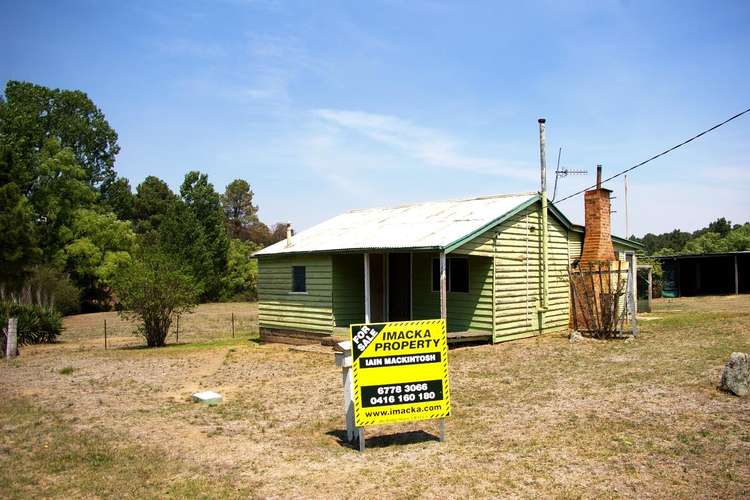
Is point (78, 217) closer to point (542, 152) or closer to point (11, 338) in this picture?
point (11, 338)

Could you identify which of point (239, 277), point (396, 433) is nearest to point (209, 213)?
point (239, 277)

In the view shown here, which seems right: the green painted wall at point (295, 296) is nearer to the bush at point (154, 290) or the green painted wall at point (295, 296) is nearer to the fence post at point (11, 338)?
the bush at point (154, 290)

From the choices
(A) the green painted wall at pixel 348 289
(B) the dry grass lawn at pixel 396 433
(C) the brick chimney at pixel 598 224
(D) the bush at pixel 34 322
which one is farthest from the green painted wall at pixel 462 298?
(D) the bush at pixel 34 322

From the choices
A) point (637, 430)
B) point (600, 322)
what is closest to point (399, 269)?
point (600, 322)

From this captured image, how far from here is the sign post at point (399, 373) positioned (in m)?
7.91

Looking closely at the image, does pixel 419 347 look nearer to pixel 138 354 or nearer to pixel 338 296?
pixel 338 296

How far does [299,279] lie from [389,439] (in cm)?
1166

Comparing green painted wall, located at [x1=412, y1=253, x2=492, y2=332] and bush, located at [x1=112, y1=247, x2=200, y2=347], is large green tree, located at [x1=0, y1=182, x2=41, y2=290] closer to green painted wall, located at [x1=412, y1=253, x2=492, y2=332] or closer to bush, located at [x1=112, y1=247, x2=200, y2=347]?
bush, located at [x1=112, y1=247, x2=200, y2=347]

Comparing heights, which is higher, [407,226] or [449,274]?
[407,226]

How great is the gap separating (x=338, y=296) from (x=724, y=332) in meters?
10.6

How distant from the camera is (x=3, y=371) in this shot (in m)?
15.2

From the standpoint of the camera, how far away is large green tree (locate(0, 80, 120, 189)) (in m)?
51.7

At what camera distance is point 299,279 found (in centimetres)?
1975

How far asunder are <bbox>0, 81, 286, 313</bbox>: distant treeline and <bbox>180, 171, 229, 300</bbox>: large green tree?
0.08 m
